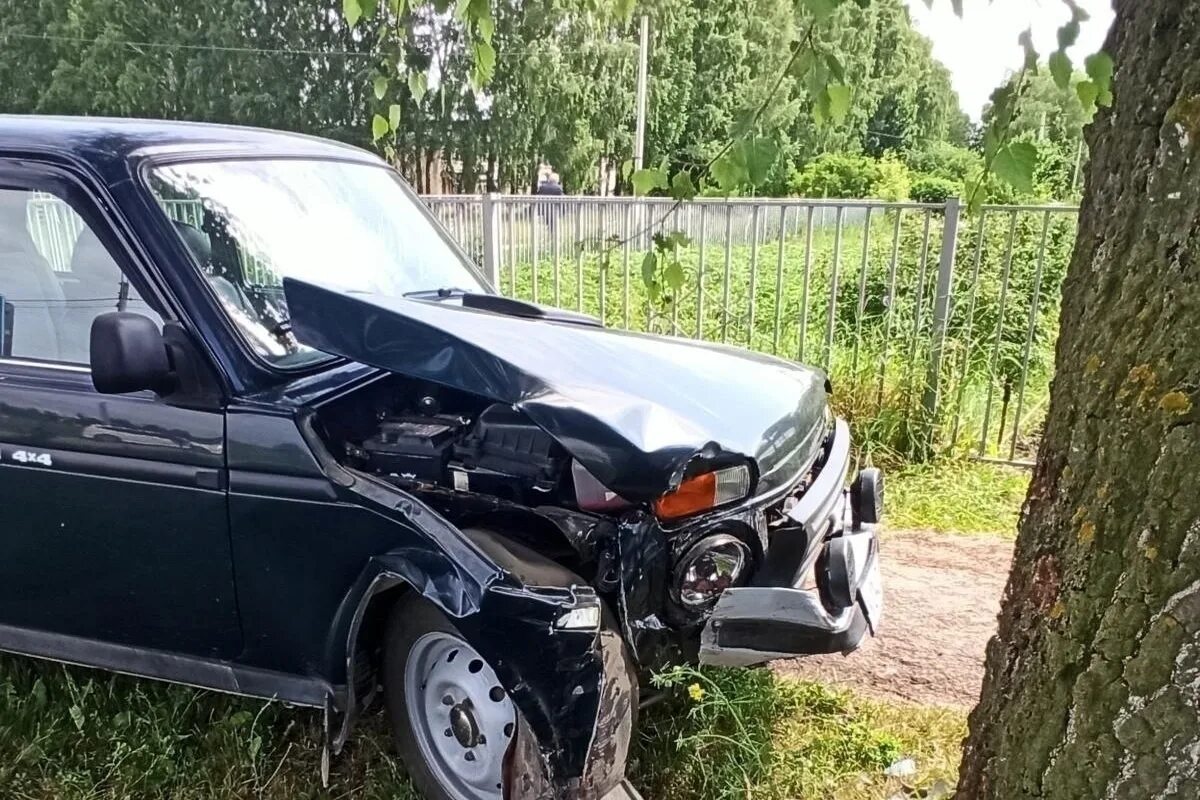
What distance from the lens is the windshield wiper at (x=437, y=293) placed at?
3359 millimetres

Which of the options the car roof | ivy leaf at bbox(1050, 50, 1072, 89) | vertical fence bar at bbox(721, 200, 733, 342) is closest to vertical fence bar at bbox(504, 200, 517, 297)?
vertical fence bar at bbox(721, 200, 733, 342)

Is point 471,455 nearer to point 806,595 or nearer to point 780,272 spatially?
point 806,595

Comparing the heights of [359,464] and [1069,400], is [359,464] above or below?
below

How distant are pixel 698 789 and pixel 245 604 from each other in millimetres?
1435

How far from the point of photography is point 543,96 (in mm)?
29969

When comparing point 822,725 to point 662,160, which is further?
point 822,725

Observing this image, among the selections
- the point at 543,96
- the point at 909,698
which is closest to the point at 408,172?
the point at 543,96

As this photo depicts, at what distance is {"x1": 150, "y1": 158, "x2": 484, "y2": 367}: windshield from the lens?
9.03ft

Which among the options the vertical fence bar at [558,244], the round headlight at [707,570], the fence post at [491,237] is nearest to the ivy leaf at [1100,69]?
the round headlight at [707,570]

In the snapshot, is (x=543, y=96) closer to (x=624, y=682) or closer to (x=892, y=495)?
(x=892, y=495)

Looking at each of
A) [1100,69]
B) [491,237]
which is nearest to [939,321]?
[491,237]

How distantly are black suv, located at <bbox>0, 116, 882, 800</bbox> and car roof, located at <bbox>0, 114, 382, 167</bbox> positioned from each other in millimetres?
15

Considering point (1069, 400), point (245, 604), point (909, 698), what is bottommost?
point (909, 698)

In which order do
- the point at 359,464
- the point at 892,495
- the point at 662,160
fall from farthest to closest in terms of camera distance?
the point at 892,495
the point at 359,464
the point at 662,160
